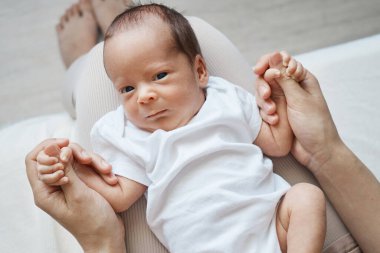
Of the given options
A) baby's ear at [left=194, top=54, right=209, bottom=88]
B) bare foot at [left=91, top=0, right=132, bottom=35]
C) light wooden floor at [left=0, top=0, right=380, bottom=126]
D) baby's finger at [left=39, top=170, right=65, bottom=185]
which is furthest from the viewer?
light wooden floor at [left=0, top=0, right=380, bottom=126]

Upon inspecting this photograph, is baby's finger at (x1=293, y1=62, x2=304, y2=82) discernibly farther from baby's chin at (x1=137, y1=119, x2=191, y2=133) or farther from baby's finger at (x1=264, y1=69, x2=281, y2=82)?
baby's chin at (x1=137, y1=119, x2=191, y2=133)

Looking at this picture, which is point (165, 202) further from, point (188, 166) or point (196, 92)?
point (196, 92)

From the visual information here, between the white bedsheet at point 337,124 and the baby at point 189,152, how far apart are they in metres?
0.34

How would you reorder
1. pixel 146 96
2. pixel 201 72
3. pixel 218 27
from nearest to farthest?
pixel 146 96 < pixel 201 72 < pixel 218 27

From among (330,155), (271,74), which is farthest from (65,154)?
(330,155)

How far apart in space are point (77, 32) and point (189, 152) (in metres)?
1.09

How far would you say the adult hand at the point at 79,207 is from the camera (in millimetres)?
857

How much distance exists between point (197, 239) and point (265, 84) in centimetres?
42

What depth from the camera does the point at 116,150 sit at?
95cm

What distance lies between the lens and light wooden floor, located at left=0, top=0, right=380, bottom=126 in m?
1.89

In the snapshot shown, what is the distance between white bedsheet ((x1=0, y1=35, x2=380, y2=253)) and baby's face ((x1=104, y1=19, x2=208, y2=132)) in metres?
0.46

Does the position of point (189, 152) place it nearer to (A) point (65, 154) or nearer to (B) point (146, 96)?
(B) point (146, 96)

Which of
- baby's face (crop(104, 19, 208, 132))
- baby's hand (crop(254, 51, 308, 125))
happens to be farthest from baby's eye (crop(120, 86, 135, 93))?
baby's hand (crop(254, 51, 308, 125))

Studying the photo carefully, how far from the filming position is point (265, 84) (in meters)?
1.00
